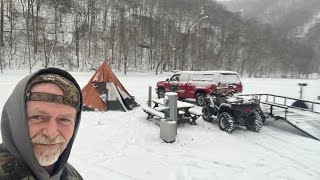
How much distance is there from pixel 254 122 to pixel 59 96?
29.5 ft

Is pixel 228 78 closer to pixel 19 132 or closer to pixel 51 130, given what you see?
pixel 51 130

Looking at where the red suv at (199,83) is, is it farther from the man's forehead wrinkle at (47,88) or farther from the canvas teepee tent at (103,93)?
the man's forehead wrinkle at (47,88)

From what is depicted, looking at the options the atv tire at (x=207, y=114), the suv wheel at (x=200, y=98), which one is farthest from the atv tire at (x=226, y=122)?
the suv wheel at (x=200, y=98)

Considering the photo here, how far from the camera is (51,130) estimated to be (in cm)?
156

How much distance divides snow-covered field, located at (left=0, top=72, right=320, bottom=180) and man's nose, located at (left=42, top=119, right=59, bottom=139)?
12.8 ft

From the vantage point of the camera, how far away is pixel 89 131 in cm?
868

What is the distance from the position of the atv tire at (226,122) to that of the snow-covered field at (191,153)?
239 millimetres

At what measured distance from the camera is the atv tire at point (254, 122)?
953cm

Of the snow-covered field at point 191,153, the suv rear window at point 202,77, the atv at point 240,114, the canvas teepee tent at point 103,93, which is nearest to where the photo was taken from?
the snow-covered field at point 191,153

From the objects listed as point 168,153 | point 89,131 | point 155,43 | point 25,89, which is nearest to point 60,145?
point 25,89

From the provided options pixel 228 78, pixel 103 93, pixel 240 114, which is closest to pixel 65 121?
pixel 240 114

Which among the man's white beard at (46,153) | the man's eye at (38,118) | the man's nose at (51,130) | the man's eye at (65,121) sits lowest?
the man's white beard at (46,153)

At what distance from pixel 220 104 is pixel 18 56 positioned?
3545 cm

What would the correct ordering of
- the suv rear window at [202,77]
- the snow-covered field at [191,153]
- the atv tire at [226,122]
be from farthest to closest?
1. the suv rear window at [202,77]
2. the atv tire at [226,122]
3. the snow-covered field at [191,153]
